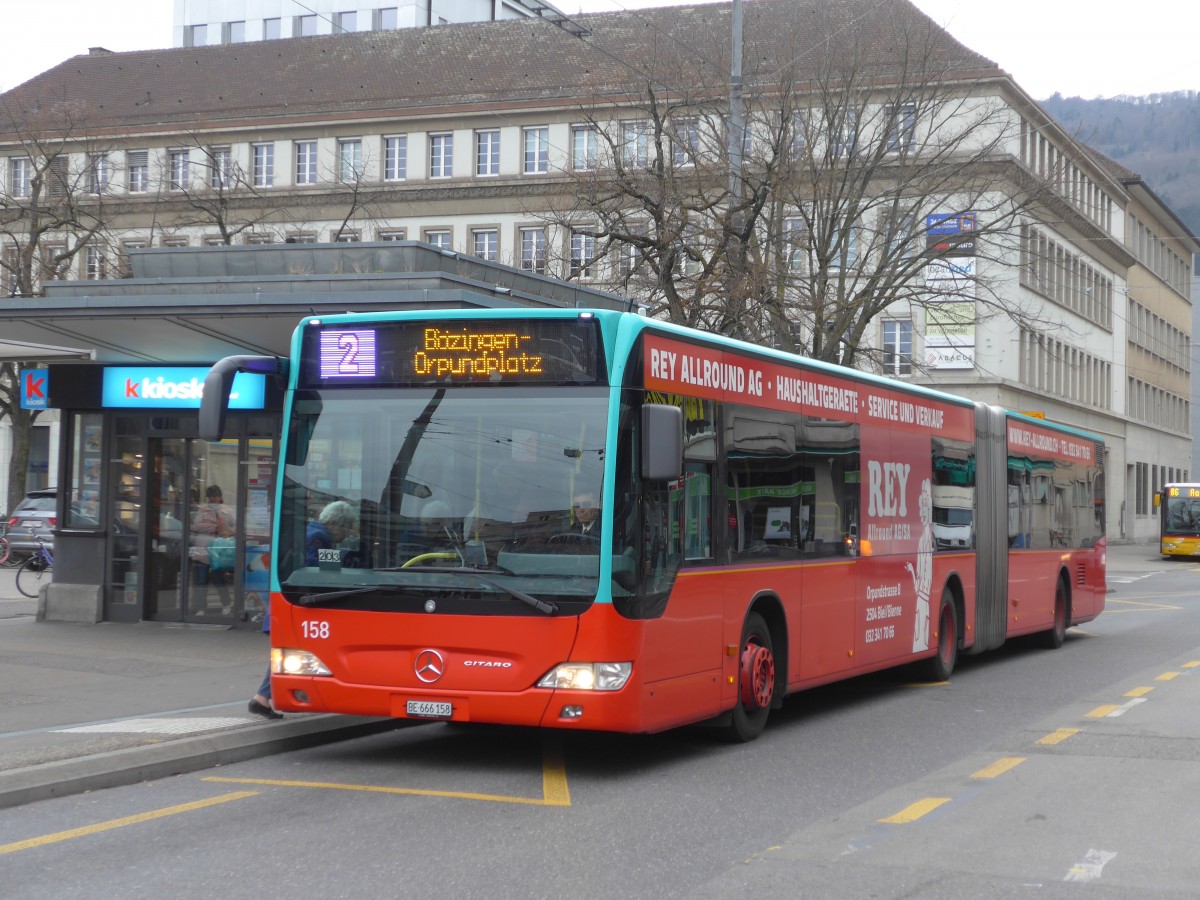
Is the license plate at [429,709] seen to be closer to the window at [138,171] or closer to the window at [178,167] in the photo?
the window at [178,167]

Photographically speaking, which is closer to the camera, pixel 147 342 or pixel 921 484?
pixel 921 484

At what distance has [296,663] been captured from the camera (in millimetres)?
9961

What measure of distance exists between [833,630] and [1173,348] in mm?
87655

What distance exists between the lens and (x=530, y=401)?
9.58 m

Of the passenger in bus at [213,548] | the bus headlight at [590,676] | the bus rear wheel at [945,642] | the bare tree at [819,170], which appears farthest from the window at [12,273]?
the bus headlight at [590,676]

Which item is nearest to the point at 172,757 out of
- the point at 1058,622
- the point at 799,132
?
the point at 1058,622

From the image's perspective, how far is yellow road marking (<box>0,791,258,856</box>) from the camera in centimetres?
744

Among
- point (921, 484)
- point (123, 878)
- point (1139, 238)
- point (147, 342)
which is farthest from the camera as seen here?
point (1139, 238)

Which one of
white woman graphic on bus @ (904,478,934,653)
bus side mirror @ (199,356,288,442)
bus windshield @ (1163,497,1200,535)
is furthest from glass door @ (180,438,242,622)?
bus windshield @ (1163,497,1200,535)

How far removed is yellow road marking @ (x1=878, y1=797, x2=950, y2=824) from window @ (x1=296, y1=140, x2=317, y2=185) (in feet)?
185

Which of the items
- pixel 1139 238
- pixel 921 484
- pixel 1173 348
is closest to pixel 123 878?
pixel 921 484

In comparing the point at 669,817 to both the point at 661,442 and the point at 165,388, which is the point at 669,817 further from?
the point at 165,388

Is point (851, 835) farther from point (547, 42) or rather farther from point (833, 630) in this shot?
point (547, 42)

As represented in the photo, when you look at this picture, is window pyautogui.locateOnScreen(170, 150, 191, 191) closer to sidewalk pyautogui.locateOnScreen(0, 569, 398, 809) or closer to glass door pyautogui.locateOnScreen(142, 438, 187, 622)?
glass door pyautogui.locateOnScreen(142, 438, 187, 622)
